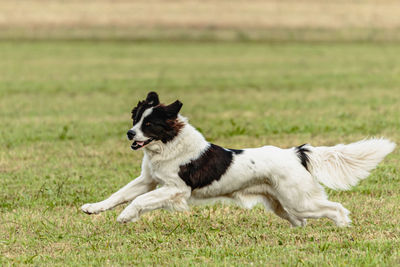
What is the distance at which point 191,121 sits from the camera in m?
16.0

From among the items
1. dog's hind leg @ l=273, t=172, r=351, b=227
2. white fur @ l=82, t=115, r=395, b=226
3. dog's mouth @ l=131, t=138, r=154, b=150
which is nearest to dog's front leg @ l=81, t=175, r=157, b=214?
white fur @ l=82, t=115, r=395, b=226

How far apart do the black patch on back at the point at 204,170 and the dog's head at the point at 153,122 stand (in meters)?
0.38

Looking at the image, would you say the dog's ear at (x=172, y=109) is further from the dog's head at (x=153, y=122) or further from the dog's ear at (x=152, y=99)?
the dog's ear at (x=152, y=99)

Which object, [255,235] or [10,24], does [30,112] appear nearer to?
[255,235]

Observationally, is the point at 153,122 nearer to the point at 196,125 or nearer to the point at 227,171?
the point at 227,171

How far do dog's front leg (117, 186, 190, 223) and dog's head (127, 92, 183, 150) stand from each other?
1.77ft

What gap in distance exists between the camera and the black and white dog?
732 cm

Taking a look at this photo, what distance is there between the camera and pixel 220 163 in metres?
7.41

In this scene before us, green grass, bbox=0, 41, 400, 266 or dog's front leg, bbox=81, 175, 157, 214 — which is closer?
green grass, bbox=0, 41, 400, 266

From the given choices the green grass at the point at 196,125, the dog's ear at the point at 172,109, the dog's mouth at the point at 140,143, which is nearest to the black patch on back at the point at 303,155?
the green grass at the point at 196,125

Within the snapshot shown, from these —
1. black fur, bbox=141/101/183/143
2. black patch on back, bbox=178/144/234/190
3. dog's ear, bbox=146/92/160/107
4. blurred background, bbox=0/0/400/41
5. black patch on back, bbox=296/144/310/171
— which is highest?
dog's ear, bbox=146/92/160/107

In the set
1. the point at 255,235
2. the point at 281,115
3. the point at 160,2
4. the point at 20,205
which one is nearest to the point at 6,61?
the point at 281,115

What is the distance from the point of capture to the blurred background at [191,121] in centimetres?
666

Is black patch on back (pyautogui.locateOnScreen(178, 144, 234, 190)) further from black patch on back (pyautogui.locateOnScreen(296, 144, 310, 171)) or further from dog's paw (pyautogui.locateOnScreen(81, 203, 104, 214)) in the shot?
dog's paw (pyautogui.locateOnScreen(81, 203, 104, 214))
